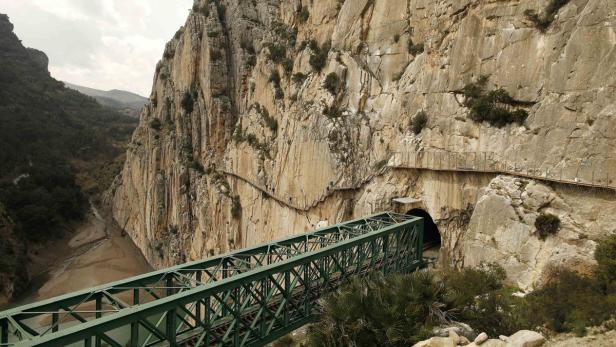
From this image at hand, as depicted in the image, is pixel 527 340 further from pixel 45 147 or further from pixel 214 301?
pixel 45 147

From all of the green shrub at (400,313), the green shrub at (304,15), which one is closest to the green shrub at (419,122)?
the green shrub at (400,313)

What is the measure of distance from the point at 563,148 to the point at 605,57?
344cm

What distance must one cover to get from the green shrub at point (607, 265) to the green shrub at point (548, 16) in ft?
29.7

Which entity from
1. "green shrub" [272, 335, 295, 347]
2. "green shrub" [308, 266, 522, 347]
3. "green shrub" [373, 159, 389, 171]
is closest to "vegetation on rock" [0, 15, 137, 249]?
"green shrub" [373, 159, 389, 171]

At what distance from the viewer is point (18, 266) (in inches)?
1818

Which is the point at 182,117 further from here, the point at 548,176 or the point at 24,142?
the point at 24,142

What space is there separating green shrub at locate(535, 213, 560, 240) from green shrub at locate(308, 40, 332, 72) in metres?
18.0

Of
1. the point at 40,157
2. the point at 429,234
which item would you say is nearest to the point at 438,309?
the point at 429,234

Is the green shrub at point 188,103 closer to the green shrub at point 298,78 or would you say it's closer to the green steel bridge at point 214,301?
the green shrub at point 298,78

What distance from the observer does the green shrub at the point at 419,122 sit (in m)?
21.8

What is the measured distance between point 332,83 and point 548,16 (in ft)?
43.6

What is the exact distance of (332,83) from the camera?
27.8 m

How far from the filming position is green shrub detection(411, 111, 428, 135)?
2181 centimetres

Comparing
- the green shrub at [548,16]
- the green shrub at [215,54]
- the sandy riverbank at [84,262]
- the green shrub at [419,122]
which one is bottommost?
the sandy riverbank at [84,262]
